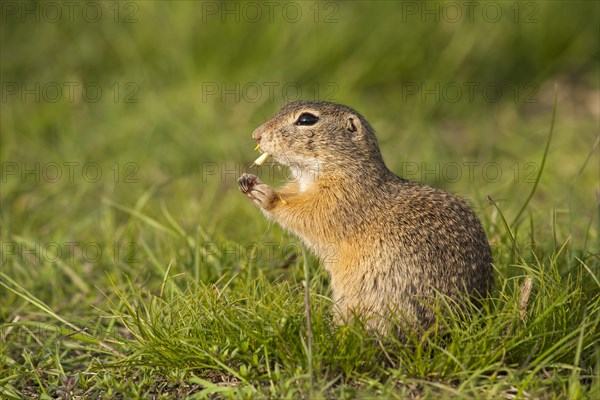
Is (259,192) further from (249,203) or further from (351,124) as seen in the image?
(249,203)

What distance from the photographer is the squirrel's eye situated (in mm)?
4352

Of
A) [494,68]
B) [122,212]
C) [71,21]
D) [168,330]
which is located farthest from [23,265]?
[494,68]

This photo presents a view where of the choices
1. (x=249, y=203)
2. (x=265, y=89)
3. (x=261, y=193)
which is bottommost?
(x=249, y=203)

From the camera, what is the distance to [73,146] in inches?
Result: 278

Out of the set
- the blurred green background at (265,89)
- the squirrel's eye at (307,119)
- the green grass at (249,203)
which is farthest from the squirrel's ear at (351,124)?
the blurred green background at (265,89)

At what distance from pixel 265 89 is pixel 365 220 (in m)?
3.70

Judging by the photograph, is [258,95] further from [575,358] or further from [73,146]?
[575,358]

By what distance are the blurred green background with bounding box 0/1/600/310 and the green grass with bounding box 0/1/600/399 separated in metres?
0.02

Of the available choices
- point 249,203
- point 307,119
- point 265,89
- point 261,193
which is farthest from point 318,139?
point 265,89

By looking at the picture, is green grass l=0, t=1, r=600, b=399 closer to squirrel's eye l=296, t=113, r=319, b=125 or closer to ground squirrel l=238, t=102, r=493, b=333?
ground squirrel l=238, t=102, r=493, b=333

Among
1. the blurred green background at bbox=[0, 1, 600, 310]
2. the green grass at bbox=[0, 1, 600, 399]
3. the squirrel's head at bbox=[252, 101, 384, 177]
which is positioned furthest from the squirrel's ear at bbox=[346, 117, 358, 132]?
the blurred green background at bbox=[0, 1, 600, 310]

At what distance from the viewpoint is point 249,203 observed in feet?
19.5

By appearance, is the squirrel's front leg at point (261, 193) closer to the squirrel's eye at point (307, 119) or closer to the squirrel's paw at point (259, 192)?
the squirrel's paw at point (259, 192)

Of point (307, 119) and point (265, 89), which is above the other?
point (307, 119)
